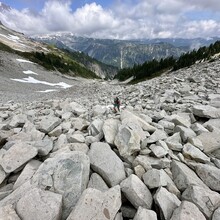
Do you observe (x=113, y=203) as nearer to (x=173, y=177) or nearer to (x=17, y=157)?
(x=173, y=177)

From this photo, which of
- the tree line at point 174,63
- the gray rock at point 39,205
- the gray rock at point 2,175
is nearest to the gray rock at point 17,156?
the gray rock at point 2,175

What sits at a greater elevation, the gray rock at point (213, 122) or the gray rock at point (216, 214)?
the gray rock at point (216, 214)

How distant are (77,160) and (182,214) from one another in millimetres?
2679

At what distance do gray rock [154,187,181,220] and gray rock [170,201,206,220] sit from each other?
0.58ft

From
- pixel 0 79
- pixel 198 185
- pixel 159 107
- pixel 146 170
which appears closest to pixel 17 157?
pixel 146 170

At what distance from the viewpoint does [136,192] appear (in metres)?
4.79

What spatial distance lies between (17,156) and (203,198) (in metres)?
4.96

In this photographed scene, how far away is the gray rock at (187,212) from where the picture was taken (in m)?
4.16

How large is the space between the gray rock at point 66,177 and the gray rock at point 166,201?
1732mm

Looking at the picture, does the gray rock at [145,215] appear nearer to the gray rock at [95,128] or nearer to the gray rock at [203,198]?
the gray rock at [203,198]

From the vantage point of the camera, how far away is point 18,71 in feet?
Answer: 234

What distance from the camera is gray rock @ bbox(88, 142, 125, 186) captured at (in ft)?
17.6

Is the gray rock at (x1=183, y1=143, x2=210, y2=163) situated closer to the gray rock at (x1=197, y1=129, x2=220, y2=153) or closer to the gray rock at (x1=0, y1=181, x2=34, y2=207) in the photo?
the gray rock at (x1=197, y1=129, x2=220, y2=153)

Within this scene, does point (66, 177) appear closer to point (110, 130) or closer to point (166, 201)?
point (166, 201)
